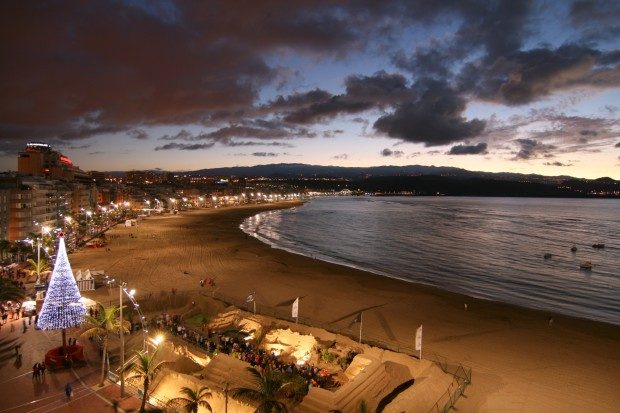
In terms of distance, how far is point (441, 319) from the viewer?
2966cm

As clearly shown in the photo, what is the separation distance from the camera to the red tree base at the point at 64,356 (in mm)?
17625

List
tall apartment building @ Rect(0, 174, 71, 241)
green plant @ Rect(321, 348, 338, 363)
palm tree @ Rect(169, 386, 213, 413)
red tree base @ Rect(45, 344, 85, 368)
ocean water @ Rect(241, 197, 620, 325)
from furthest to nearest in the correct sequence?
tall apartment building @ Rect(0, 174, 71, 241), ocean water @ Rect(241, 197, 620, 325), green plant @ Rect(321, 348, 338, 363), red tree base @ Rect(45, 344, 85, 368), palm tree @ Rect(169, 386, 213, 413)

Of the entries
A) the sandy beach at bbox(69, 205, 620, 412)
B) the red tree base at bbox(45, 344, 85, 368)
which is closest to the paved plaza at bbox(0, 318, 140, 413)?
the red tree base at bbox(45, 344, 85, 368)

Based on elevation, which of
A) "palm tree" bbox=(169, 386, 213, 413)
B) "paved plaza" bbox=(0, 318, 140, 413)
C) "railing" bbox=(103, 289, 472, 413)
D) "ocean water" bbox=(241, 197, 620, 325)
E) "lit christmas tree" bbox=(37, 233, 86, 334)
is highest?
"lit christmas tree" bbox=(37, 233, 86, 334)

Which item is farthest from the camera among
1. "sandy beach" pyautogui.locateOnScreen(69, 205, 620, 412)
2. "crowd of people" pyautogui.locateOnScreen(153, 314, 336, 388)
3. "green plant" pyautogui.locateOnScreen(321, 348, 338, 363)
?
"green plant" pyautogui.locateOnScreen(321, 348, 338, 363)

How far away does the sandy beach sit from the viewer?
19.3 metres

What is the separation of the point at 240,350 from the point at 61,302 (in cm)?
839

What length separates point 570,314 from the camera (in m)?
32.8

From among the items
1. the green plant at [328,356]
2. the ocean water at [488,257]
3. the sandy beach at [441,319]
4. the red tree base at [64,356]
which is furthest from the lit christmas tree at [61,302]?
the ocean water at [488,257]

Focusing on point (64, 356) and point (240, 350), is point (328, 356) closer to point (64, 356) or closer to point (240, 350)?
point (240, 350)

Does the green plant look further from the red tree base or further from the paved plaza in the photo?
the red tree base

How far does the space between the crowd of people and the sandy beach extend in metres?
6.08

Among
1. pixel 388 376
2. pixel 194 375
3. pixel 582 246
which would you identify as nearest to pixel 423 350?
pixel 388 376

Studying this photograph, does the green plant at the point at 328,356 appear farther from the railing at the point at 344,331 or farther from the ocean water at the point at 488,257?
the ocean water at the point at 488,257
